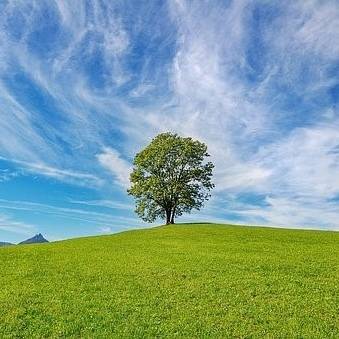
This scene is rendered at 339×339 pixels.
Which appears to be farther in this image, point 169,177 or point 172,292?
point 169,177

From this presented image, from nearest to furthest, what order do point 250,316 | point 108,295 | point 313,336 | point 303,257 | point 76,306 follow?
point 313,336, point 250,316, point 76,306, point 108,295, point 303,257

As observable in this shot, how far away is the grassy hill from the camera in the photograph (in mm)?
23234

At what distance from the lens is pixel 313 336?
2216 cm

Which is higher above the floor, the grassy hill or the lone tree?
the lone tree

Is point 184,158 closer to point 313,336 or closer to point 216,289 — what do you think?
point 216,289

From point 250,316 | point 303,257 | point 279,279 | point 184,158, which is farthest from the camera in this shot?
point 184,158

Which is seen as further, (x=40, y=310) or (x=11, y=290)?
(x=11, y=290)

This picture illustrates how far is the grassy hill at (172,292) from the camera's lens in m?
23.2

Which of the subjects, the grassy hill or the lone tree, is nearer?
the grassy hill

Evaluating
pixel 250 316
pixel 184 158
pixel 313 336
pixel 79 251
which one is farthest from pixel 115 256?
pixel 184 158

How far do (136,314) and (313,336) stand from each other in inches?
348

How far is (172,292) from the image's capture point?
1152 inches

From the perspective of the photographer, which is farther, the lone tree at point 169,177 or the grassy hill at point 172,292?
the lone tree at point 169,177

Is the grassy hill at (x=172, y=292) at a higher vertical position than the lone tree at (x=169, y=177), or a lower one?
lower
